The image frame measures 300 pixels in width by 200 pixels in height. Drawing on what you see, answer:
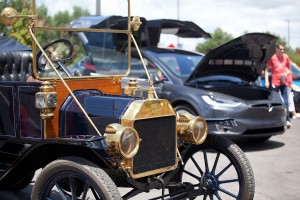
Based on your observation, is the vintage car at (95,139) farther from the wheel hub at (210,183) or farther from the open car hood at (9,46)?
the open car hood at (9,46)

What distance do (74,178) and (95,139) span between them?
36 cm

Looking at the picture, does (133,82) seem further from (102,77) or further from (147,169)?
(147,169)

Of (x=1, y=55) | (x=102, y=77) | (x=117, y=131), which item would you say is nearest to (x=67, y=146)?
(x=117, y=131)

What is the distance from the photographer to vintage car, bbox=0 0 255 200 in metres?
3.42

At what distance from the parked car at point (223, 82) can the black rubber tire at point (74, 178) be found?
3.51 m

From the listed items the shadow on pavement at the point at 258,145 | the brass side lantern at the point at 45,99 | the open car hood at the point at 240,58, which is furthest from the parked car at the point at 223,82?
the brass side lantern at the point at 45,99

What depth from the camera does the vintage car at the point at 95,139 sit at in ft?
11.2

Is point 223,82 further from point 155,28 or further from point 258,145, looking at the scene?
point 155,28

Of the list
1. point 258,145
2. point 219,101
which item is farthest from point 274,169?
point 258,145

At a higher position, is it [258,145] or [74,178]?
[74,178]

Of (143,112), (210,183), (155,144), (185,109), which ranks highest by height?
(143,112)

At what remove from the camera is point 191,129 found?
13.0 feet

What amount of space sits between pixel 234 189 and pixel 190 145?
149 cm

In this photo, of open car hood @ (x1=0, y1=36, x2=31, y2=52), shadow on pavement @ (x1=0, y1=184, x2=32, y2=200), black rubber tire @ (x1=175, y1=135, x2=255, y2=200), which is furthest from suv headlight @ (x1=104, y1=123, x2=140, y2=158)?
open car hood @ (x1=0, y1=36, x2=31, y2=52)
